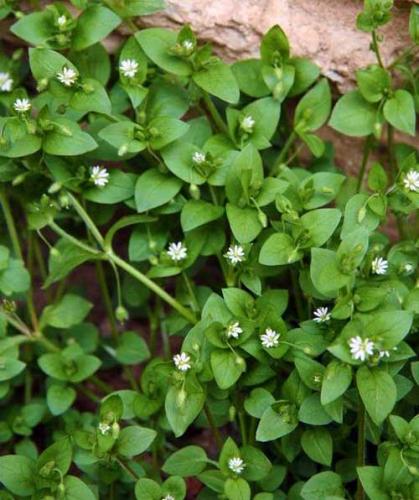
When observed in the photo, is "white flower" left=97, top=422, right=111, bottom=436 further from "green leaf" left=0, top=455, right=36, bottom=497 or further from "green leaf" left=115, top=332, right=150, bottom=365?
"green leaf" left=115, top=332, right=150, bottom=365

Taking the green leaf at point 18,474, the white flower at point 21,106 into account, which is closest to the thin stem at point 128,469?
the green leaf at point 18,474

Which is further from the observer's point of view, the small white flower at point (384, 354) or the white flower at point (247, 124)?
the white flower at point (247, 124)

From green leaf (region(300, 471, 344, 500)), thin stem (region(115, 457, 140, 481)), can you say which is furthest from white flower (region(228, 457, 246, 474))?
thin stem (region(115, 457, 140, 481))

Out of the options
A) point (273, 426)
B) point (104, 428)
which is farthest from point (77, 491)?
point (273, 426)

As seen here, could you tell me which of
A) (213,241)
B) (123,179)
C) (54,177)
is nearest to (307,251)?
(213,241)

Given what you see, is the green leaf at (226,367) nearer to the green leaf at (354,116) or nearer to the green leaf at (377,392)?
Result: the green leaf at (377,392)

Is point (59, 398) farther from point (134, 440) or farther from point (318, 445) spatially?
point (318, 445)

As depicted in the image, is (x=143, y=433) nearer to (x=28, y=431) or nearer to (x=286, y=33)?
(x=28, y=431)
